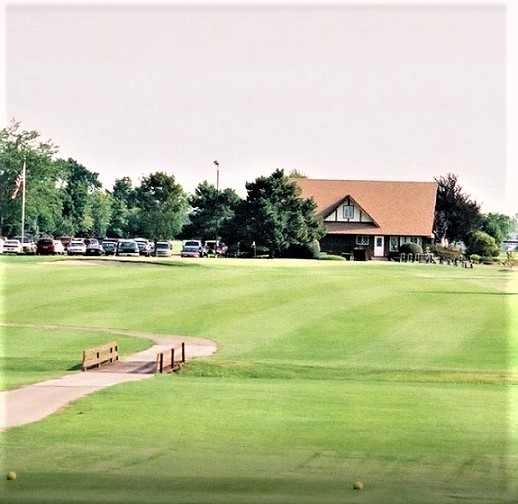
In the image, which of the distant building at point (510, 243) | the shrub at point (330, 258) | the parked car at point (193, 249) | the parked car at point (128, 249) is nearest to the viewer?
the shrub at point (330, 258)

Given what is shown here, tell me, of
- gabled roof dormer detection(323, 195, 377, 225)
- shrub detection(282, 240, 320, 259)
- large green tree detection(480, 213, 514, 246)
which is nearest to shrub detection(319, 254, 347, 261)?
shrub detection(282, 240, 320, 259)

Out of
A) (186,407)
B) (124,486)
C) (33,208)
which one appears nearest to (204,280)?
(33,208)

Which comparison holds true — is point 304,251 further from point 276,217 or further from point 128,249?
point 128,249

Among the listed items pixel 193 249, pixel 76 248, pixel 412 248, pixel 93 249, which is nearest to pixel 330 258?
pixel 412 248

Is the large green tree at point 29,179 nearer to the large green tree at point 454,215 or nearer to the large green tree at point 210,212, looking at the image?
the large green tree at point 210,212

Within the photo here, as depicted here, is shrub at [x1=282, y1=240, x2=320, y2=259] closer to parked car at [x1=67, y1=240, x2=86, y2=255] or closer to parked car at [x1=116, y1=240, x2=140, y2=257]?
parked car at [x1=116, y1=240, x2=140, y2=257]

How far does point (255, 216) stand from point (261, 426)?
4576 cm

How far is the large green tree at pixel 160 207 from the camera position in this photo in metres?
34.9

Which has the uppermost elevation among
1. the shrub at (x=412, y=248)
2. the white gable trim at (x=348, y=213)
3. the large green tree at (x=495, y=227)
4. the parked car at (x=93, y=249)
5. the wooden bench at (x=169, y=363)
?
the white gable trim at (x=348, y=213)

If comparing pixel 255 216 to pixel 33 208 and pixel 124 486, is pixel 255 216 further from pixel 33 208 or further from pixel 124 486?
pixel 124 486

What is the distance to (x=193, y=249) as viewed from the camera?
6619 centimetres

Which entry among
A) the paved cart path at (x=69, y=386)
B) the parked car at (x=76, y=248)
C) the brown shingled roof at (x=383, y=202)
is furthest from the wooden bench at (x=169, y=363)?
the parked car at (x=76, y=248)

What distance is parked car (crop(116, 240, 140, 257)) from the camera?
67.1 m

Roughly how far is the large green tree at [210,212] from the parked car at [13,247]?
11.1 metres
